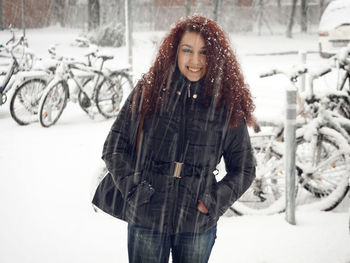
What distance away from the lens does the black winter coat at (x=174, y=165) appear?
1.80 metres

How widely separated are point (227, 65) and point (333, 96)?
2.46 meters

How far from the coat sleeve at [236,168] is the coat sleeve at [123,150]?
1.38 ft

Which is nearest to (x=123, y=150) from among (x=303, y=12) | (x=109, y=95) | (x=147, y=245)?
(x=147, y=245)

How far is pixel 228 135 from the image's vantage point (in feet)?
6.31

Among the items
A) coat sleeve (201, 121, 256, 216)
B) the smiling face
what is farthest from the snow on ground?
coat sleeve (201, 121, 256, 216)

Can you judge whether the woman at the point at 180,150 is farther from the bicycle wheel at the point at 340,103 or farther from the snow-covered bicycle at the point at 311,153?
the bicycle wheel at the point at 340,103

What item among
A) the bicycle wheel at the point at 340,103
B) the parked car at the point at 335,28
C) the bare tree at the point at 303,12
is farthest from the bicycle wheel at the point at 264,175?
the bare tree at the point at 303,12

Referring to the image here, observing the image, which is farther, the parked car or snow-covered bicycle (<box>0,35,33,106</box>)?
the parked car

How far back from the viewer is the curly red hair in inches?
74.8

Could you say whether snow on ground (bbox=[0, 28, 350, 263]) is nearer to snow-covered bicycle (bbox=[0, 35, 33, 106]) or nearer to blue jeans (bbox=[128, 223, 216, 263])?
blue jeans (bbox=[128, 223, 216, 263])

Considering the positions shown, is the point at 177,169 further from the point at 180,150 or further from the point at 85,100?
the point at 85,100

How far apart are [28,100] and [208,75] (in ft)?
19.8

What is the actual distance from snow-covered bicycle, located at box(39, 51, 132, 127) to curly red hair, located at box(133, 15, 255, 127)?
17.3 feet

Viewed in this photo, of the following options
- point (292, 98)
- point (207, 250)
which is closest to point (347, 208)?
point (292, 98)
